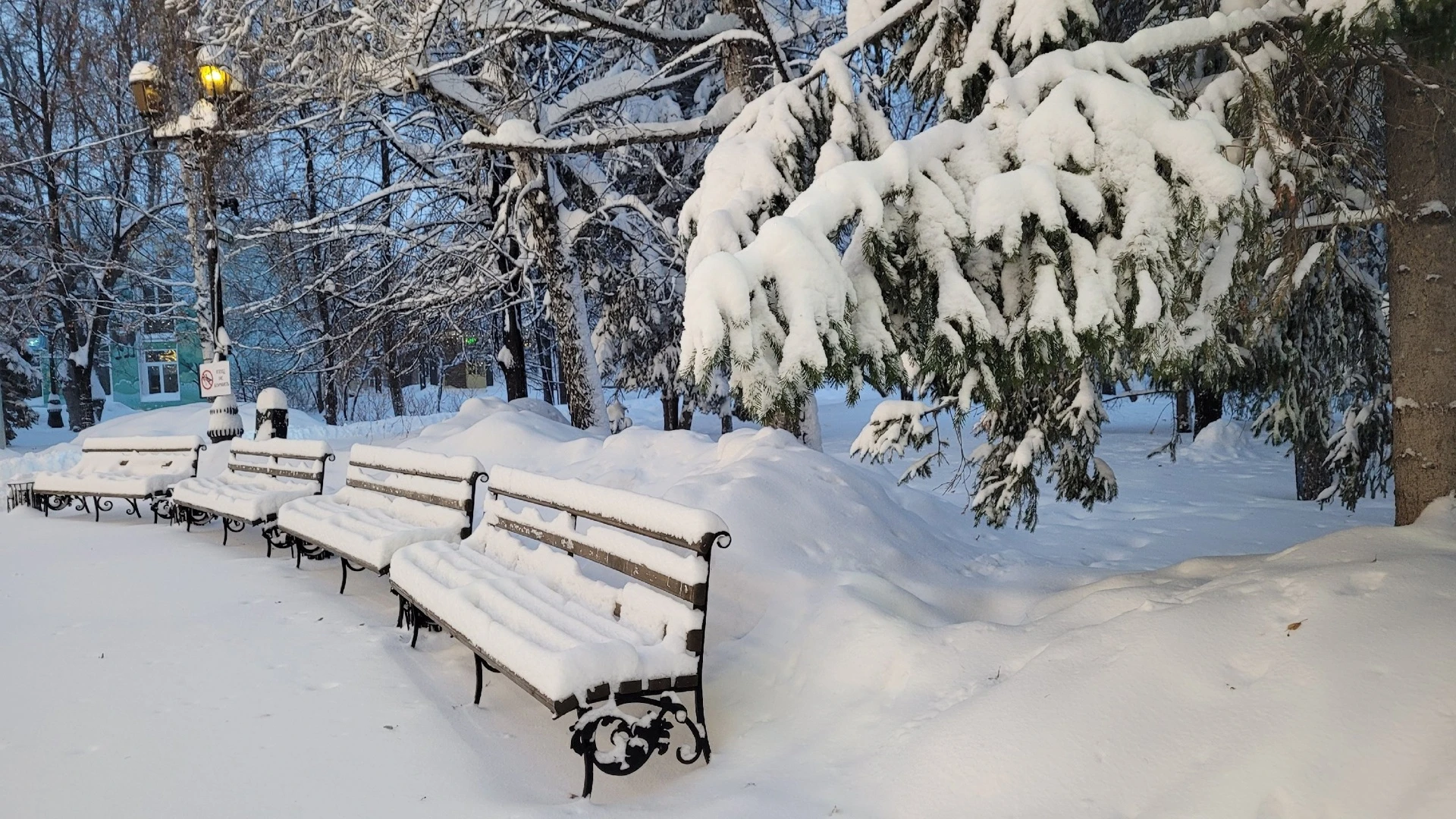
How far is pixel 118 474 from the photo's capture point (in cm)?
1052

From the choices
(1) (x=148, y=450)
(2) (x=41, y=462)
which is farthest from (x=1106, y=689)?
(2) (x=41, y=462)

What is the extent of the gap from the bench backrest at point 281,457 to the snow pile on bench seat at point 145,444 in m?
0.87

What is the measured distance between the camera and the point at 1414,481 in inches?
175

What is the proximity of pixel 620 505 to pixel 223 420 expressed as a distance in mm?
10559

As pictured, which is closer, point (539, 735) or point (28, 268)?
point (539, 735)

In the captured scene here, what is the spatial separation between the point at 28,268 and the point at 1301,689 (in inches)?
1055

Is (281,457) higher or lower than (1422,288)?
lower

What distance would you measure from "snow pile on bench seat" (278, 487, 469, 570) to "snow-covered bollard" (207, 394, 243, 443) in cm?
585

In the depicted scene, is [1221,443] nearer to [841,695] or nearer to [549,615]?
[841,695]

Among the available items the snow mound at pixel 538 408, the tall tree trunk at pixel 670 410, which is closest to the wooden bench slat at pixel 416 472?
the snow mound at pixel 538 408

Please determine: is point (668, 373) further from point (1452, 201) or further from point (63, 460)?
point (1452, 201)

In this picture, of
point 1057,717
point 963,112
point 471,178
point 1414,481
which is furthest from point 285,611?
point 471,178

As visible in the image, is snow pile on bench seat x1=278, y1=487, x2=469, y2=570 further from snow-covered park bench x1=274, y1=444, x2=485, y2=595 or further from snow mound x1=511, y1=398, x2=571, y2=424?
snow mound x1=511, y1=398, x2=571, y2=424

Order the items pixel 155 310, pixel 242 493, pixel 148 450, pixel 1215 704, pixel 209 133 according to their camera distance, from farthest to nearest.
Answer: pixel 155 310 → pixel 209 133 → pixel 148 450 → pixel 242 493 → pixel 1215 704
